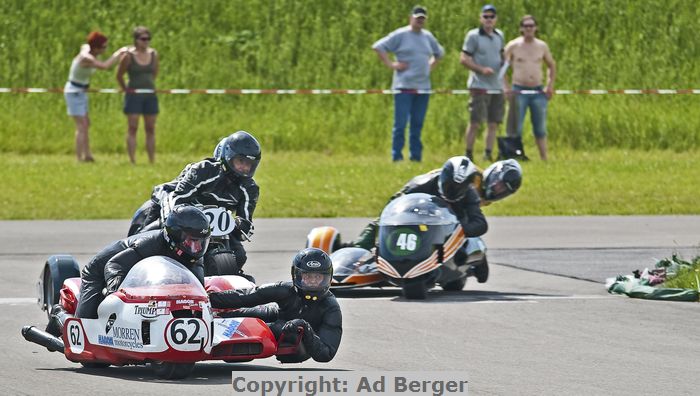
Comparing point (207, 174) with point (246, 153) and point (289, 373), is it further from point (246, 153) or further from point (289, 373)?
point (289, 373)

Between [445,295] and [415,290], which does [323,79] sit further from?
Result: [415,290]

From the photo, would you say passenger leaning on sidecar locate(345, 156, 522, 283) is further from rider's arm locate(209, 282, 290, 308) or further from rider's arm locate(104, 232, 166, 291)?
rider's arm locate(104, 232, 166, 291)

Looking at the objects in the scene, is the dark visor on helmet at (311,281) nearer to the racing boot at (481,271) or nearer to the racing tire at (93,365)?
the racing tire at (93,365)

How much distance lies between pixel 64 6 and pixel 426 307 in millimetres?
21973

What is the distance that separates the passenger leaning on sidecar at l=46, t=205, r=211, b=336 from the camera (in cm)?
916

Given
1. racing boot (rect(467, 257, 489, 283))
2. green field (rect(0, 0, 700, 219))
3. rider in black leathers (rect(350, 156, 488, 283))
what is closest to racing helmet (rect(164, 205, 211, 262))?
rider in black leathers (rect(350, 156, 488, 283))

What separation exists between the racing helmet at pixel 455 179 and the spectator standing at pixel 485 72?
950 centimetres

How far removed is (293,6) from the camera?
3309cm

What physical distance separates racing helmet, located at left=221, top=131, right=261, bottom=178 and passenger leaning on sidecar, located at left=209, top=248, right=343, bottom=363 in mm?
1755

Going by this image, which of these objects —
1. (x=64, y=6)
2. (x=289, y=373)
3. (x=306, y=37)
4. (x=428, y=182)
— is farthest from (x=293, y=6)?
(x=289, y=373)

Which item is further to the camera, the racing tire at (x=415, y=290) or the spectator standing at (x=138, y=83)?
the spectator standing at (x=138, y=83)

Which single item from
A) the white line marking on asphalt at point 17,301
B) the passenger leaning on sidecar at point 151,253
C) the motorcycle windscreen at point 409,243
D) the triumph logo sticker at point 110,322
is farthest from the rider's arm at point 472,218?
the triumph logo sticker at point 110,322

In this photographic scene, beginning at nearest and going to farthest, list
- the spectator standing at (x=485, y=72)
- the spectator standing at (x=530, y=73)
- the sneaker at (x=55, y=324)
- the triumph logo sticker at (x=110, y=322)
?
the triumph logo sticker at (x=110, y=322) → the sneaker at (x=55, y=324) → the spectator standing at (x=485, y=72) → the spectator standing at (x=530, y=73)

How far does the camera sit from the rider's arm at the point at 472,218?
526 inches
